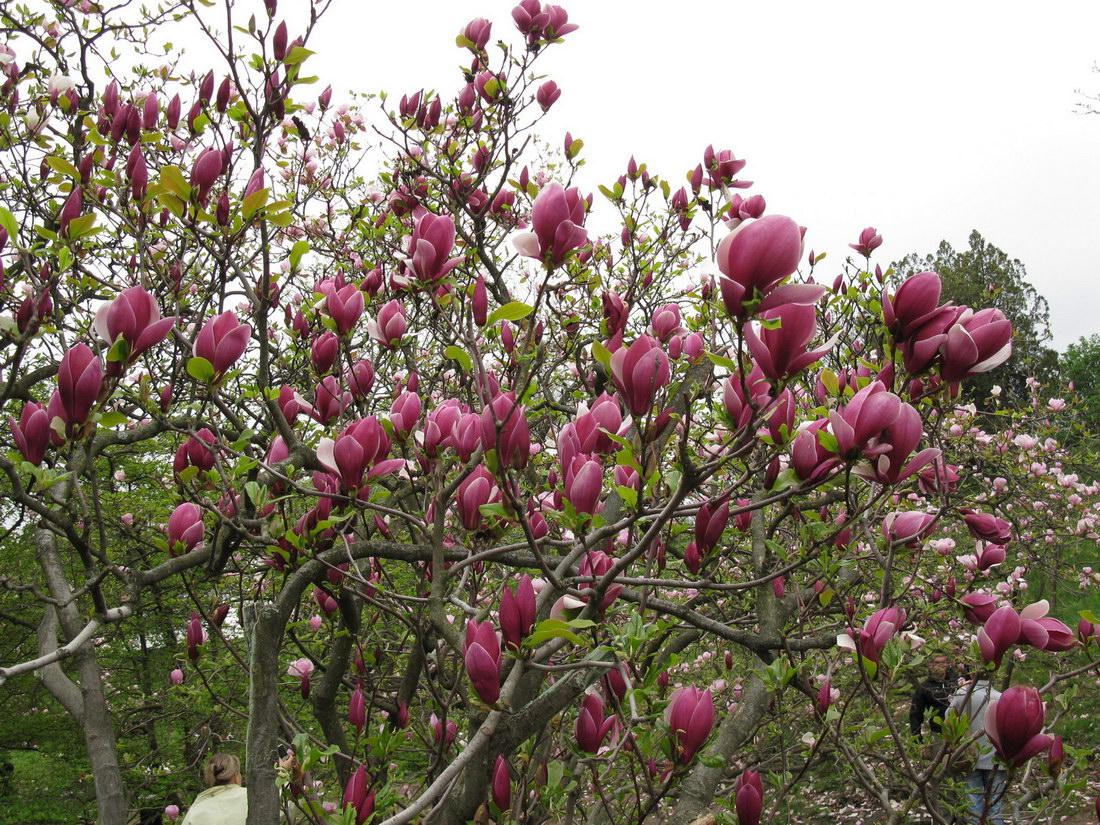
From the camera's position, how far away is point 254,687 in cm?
177

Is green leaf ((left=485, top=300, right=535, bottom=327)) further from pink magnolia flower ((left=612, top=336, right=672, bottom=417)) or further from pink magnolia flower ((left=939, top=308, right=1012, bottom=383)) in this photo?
pink magnolia flower ((left=939, top=308, right=1012, bottom=383))

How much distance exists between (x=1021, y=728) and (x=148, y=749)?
7724mm

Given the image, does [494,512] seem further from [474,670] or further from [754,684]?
[754,684]

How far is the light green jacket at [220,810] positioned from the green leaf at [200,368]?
2.61 metres

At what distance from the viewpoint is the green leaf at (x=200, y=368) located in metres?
1.33

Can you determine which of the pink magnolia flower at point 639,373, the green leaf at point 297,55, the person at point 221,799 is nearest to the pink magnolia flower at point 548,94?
the green leaf at point 297,55

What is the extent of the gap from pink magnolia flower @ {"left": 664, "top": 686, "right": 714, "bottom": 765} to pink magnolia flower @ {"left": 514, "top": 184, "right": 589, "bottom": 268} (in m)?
0.81

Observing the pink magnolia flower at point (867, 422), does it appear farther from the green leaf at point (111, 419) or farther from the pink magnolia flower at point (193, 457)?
the pink magnolia flower at point (193, 457)

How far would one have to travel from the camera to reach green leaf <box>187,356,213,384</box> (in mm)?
1335

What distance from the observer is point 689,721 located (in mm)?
1266

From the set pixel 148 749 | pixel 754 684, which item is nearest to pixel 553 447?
pixel 754 684

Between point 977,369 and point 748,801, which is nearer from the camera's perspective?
point 977,369

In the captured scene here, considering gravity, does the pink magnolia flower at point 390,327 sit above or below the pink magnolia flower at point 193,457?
above

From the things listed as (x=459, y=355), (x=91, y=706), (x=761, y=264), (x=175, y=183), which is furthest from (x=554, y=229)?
(x=91, y=706)
